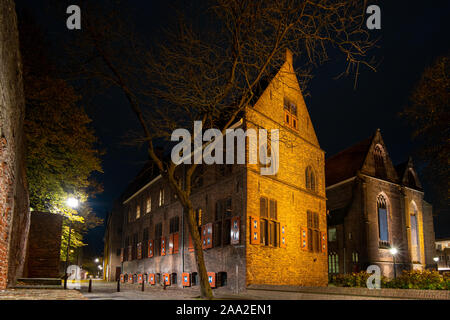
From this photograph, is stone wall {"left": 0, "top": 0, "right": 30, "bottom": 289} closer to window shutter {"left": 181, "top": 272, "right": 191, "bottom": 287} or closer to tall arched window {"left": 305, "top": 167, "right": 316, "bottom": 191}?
window shutter {"left": 181, "top": 272, "right": 191, "bottom": 287}

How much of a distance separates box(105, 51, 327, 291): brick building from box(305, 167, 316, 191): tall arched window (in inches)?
2.5

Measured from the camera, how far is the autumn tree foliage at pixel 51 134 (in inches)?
600

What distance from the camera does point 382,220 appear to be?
105 ft

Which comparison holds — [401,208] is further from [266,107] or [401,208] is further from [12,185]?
[12,185]

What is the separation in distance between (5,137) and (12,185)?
7.97ft

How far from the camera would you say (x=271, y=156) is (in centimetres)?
2081

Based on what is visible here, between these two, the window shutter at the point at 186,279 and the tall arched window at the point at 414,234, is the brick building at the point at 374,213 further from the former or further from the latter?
the window shutter at the point at 186,279

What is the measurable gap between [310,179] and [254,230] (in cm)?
720

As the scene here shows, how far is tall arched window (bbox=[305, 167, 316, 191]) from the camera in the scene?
77.3 ft

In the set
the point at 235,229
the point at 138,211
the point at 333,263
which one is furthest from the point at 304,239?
the point at 138,211

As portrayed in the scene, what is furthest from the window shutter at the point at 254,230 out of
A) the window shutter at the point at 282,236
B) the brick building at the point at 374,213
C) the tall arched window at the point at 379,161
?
the tall arched window at the point at 379,161

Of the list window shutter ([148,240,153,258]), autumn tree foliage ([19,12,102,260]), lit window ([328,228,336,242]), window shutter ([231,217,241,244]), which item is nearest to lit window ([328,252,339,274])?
lit window ([328,228,336,242])

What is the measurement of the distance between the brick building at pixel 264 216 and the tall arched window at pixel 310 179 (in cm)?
6

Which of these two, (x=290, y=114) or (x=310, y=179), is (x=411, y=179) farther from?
(x=290, y=114)
